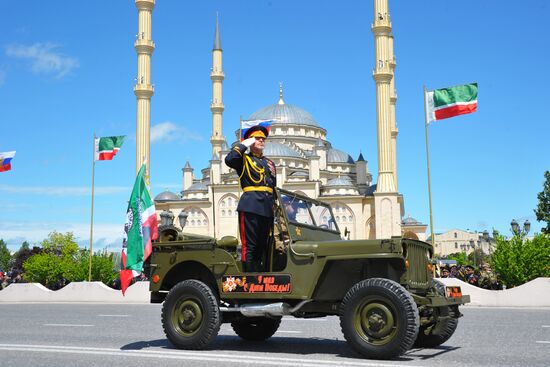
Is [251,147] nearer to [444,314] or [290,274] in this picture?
[290,274]

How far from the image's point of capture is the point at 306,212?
8320mm

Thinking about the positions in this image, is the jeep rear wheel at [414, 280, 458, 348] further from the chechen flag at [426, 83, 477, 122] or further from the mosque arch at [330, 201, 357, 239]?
the mosque arch at [330, 201, 357, 239]

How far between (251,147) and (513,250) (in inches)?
643

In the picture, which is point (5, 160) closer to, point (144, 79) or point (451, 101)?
→ point (451, 101)

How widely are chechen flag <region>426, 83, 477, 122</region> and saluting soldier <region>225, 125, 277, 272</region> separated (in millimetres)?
17742

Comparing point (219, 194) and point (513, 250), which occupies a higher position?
point (219, 194)

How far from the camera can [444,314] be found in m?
7.23

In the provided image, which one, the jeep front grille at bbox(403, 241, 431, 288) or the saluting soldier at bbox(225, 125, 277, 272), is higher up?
the saluting soldier at bbox(225, 125, 277, 272)

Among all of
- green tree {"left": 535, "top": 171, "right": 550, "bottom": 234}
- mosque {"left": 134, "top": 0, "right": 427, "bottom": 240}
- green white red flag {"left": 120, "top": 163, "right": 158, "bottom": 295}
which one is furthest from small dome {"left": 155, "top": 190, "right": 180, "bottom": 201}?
green white red flag {"left": 120, "top": 163, "right": 158, "bottom": 295}

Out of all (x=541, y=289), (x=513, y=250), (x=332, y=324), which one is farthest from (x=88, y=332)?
(x=513, y=250)

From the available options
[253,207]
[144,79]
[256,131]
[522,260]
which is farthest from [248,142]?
[144,79]

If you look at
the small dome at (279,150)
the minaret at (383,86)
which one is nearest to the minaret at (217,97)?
the small dome at (279,150)

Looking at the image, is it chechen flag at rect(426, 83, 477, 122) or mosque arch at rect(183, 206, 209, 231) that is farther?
mosque arch at rect(183, 206, 209, 231)

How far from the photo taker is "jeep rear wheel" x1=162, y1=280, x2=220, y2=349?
25.3ft
